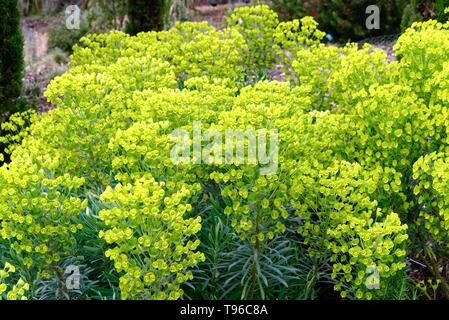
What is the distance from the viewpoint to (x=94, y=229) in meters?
3.73

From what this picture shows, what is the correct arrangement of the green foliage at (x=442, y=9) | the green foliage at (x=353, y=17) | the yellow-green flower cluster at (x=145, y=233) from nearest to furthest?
the yellow-green flower cluster at (x=145, y=233) → the green foliage at (x=442, y=9) → the green foliage at (x=353, y=17)

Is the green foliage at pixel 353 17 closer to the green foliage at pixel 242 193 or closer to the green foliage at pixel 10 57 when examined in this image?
the green foliage at pixel 10 57

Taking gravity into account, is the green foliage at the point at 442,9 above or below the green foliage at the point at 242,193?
above

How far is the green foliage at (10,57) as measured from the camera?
7289 mm

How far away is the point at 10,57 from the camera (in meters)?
7.46

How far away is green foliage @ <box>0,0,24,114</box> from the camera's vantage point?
7289 millimetres

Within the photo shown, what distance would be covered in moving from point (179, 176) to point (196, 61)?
2.25 meters

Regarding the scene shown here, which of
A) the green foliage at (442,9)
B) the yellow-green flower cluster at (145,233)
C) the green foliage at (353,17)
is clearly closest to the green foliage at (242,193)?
the yellow-green flower cluster at (145,233)

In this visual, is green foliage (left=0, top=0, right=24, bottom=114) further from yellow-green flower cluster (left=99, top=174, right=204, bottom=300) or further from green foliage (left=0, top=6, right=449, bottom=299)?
yellow-green flower cluster (left=99, top=174, right=204, bottom=300)

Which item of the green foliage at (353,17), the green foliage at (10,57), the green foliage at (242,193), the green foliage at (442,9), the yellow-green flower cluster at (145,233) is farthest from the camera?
the green foliage at (353,17)

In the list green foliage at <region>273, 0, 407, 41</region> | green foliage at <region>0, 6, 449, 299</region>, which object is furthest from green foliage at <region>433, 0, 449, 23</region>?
green foliage at <region>273, 0, 407, 41</region>

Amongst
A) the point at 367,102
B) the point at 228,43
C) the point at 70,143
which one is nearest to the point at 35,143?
the point at 70,143

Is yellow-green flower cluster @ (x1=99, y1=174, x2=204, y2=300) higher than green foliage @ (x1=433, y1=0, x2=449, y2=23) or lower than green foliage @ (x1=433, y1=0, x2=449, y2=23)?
lower

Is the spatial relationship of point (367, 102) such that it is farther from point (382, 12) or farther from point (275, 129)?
point (382, 12)
